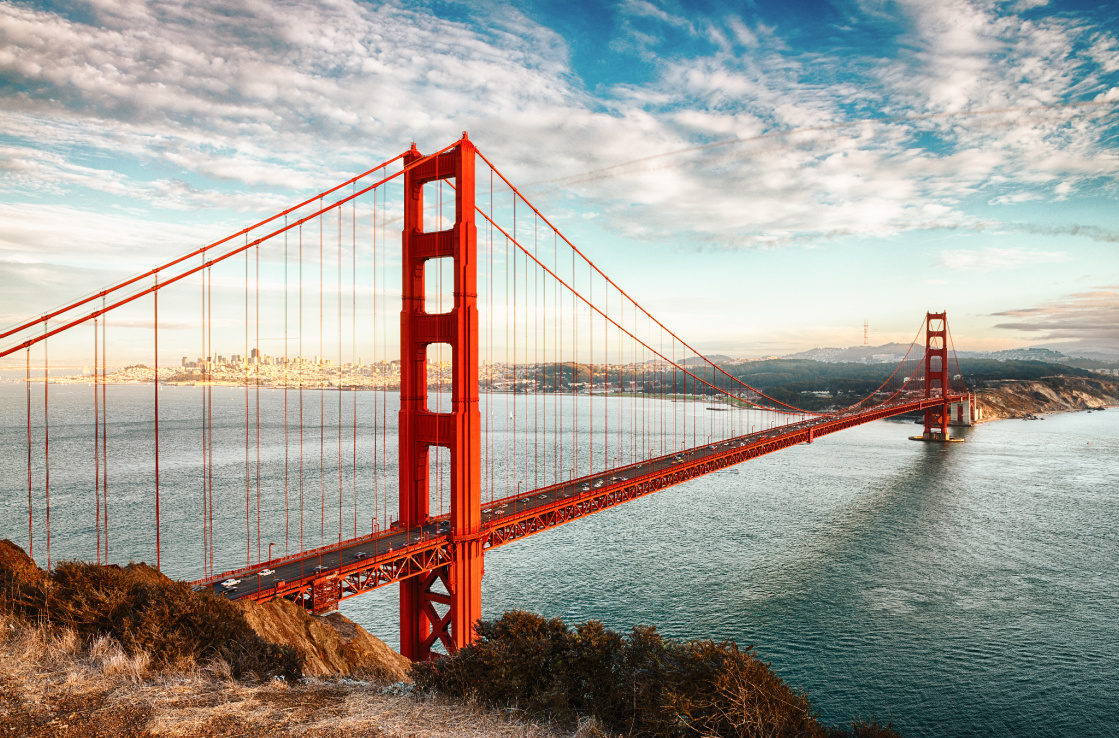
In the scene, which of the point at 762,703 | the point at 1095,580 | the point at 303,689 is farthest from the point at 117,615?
the point at 1095,580

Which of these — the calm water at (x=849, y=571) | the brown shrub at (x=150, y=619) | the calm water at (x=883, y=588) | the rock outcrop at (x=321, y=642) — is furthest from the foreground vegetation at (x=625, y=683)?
the calm water at (x=849, y=571)

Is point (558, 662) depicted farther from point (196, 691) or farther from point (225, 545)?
point (225, 545)

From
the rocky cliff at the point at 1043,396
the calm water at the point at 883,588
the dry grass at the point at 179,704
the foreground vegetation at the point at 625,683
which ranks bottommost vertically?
the calm water at the point at 883,588

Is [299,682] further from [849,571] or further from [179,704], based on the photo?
[849,571]

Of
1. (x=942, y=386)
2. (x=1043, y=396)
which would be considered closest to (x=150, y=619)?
(x=942, y=386)

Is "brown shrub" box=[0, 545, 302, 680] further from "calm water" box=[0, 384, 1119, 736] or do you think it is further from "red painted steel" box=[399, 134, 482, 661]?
"calm water" box=[0, 384, 1119, 736]

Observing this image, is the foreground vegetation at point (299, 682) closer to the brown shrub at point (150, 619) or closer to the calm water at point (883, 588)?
the brown shrub at point (150, 619)

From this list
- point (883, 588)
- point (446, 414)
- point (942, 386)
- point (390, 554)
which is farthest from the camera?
point (942, 386)
